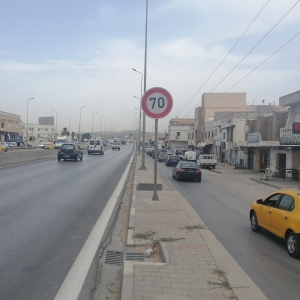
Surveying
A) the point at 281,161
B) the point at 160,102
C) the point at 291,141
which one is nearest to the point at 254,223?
the point at 160,102

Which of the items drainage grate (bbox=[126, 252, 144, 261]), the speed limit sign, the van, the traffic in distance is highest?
the speed limit sign

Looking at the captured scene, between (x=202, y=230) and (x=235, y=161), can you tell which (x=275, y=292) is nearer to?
(x=202, y=230)

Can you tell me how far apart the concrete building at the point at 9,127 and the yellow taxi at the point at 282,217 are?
283 ft

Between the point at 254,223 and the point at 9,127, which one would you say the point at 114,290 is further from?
the point at 9,127

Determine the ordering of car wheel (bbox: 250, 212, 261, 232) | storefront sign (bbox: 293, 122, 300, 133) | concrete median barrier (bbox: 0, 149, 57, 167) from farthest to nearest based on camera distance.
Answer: concrete median barrier (bbox: 0, 149, 57, 167)
storefront sign (bbox: 293, 122, 300, 133)
car wheel (bbox: 250, 212, 261, 232)

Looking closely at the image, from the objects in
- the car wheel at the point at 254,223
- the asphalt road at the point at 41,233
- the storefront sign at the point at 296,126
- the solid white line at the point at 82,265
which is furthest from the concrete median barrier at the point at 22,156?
the car wheel at the point at 254,223

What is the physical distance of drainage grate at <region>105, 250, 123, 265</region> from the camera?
7062mm

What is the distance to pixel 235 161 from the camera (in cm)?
5041

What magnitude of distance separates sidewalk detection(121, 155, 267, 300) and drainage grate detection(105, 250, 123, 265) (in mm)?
504

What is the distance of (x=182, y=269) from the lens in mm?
6129

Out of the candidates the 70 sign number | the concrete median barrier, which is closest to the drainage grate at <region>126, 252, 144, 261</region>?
the 70 sign number

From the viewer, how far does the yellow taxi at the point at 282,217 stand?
7.79m

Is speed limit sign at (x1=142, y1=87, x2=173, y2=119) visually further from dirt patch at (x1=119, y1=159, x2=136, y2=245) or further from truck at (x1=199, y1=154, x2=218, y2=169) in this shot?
truck at (x1=199, y1=154, x2=218, y2=169)

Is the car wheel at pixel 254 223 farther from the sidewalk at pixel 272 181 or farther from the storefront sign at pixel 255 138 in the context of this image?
the storefront sign at pixel 255 138
